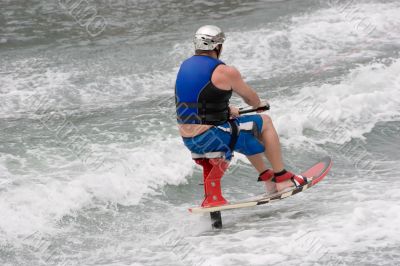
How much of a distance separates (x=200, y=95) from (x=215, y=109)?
181 millimetres

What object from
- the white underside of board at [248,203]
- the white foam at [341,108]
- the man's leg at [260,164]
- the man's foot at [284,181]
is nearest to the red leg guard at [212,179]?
the white underside of board at [248,203]

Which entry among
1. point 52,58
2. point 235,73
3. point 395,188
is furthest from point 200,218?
point 52,58

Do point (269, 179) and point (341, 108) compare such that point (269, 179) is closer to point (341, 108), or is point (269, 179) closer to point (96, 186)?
point (96, 186)

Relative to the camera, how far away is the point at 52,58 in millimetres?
12766

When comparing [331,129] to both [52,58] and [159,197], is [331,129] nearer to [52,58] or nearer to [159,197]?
[159,197]

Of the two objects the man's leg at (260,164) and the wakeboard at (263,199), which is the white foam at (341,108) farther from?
the man's leg at (260,164)

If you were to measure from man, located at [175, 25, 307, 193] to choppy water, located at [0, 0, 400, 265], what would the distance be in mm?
753

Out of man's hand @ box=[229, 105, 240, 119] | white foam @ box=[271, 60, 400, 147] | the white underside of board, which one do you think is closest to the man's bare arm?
man's hand @ box=[229, 105, 240, 119]

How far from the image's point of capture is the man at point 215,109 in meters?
5.94

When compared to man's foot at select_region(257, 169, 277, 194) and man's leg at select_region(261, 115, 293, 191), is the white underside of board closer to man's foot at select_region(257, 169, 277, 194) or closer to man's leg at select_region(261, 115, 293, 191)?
man's foot at select_region(257, 169, 277, 194)

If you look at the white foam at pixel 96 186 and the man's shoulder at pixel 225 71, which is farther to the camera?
the white foam at pixel 96 186

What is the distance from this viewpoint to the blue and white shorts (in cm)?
608

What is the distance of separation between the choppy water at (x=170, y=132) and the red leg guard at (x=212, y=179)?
0.29 m

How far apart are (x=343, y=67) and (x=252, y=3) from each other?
15.7 feet
